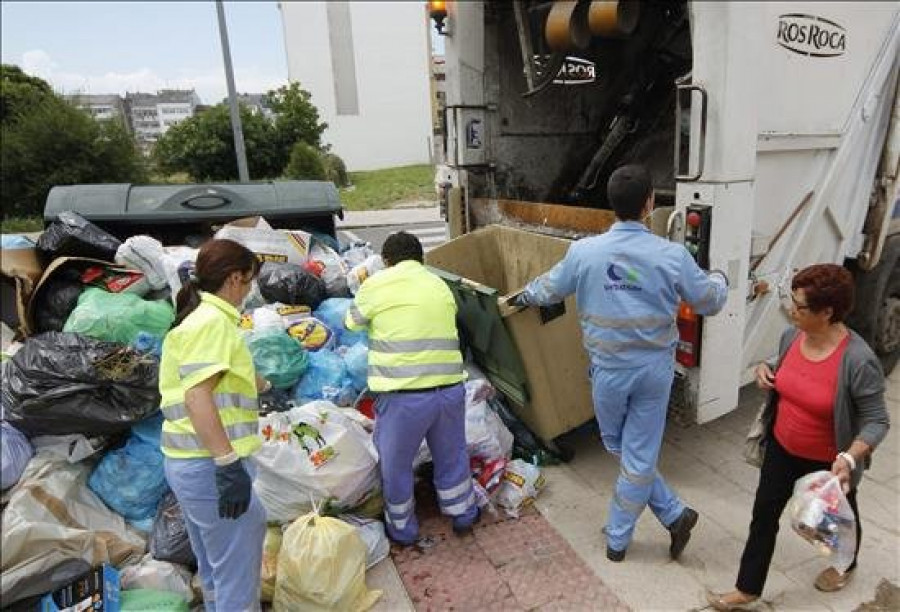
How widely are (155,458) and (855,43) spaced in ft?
12.0

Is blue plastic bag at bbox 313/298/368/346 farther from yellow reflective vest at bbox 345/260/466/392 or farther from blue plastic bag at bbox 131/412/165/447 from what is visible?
blue plastic bag at bbox 131/412/165/447

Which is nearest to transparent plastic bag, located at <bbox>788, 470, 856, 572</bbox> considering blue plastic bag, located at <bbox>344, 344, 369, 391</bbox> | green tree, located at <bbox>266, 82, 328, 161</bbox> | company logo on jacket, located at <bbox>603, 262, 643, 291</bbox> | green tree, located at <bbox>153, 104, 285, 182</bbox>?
company logo on jacket, located at <bbox>603, 262, 643, 291</bbox>

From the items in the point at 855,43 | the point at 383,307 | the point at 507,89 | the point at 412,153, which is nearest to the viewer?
the point at 383,307

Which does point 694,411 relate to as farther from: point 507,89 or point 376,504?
point 507,89

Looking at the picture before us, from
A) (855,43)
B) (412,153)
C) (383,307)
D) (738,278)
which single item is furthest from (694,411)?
(412,153)

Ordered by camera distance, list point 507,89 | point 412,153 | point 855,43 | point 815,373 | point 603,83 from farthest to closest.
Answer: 1. point 412,153
2. point 603,83
3. point 507,89
4. point 855,43
5. point 815,373

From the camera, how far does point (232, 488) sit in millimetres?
1756

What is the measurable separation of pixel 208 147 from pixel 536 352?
1674 centimetres

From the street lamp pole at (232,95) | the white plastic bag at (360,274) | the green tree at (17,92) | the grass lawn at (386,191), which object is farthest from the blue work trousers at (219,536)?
the green tree at (17,92)

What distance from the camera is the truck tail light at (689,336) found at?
8.63 feet

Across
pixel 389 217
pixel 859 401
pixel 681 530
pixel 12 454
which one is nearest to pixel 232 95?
pixel 389 217

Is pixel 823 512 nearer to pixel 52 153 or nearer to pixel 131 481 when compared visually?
pixel 131 481

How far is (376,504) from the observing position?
2730 mm

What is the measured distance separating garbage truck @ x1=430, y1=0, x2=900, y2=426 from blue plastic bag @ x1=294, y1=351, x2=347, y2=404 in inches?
37.1
